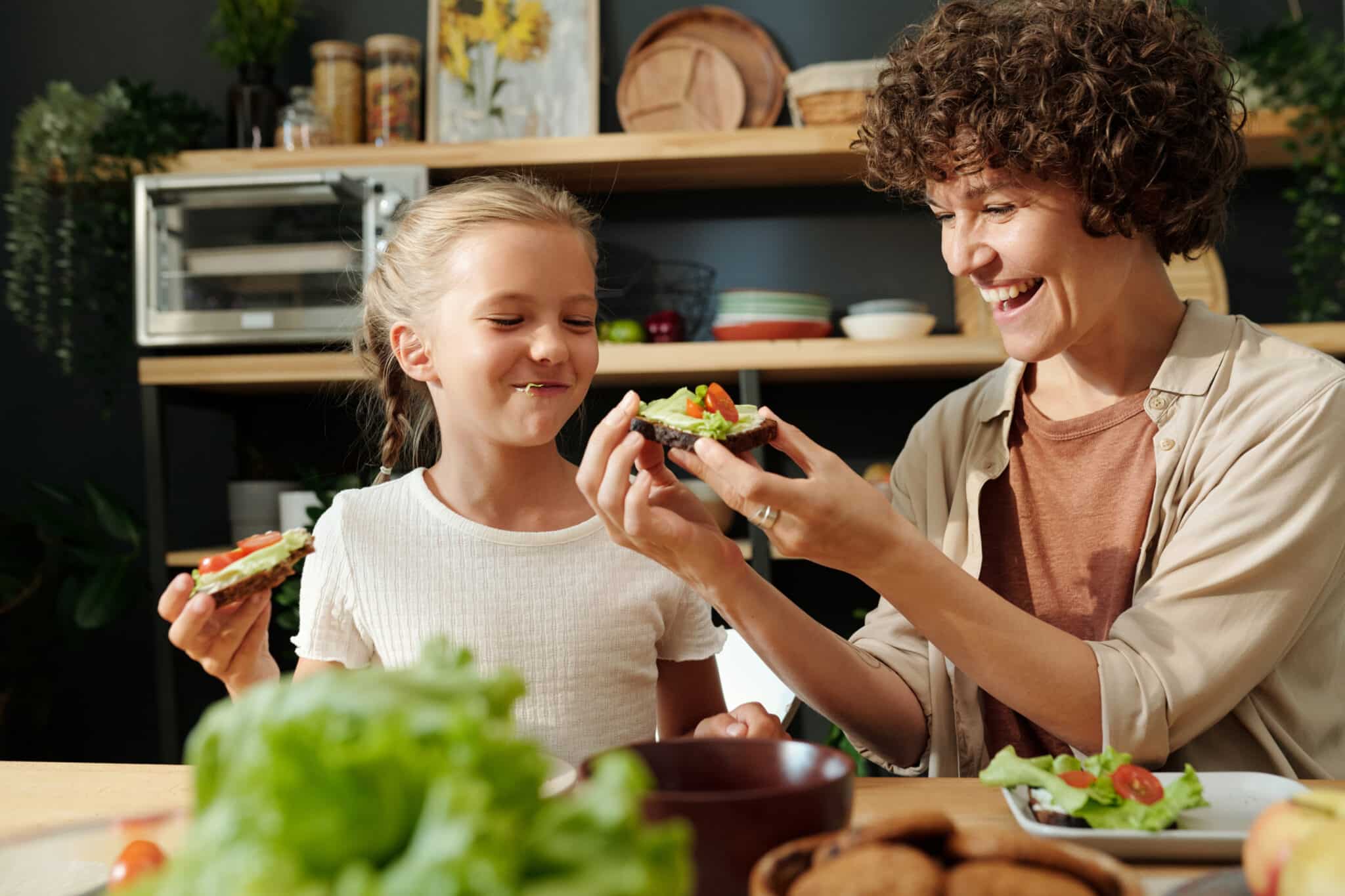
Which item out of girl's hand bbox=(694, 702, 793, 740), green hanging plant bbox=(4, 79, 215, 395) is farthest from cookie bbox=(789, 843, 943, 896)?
green hanging plant bbox=(4, 79, 215, 395)

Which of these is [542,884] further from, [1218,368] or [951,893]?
[1218,368]

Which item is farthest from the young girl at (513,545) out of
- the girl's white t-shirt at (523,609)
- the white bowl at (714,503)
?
the white bowl at (714,503)

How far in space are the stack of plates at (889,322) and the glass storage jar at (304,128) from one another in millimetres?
1742

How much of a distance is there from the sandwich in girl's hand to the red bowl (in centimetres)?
245

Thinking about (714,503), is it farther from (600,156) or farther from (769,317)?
(600,156)

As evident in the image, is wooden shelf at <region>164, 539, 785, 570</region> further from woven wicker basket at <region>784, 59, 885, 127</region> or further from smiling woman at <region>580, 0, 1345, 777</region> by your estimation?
smiling woman at <region>580, 0, 1345, 777</region>

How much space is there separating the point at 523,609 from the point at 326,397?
2.49m

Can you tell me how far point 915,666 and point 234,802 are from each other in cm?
146

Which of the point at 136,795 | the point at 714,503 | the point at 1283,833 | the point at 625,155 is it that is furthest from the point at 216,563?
the point at 625,155

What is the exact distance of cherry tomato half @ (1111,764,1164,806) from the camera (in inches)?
38.6

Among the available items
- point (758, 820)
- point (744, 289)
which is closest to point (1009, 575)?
point (758, 820)

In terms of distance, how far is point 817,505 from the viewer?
1.32 m

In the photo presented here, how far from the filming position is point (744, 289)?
3.49 meters

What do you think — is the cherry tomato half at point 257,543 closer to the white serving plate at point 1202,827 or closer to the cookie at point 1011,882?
the white serving plate at point 1202,827
